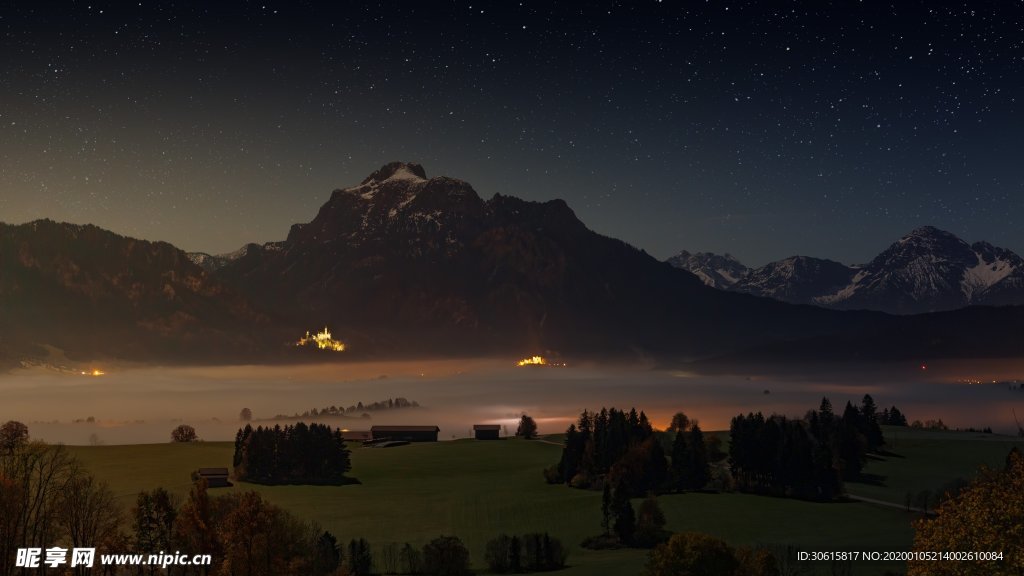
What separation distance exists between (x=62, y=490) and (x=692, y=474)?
111 meters

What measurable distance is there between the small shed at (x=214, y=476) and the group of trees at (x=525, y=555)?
274 ft

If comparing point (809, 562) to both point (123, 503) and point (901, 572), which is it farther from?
point (123, 503)

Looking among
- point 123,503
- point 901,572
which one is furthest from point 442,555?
point 123,503

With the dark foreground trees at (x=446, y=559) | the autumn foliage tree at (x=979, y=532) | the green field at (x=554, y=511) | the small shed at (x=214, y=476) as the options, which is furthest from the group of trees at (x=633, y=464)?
the autumn foliage tree at (x=979, y=532)

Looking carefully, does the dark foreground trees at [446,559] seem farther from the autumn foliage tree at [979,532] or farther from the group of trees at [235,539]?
the autumn foliage tree at [979,532]

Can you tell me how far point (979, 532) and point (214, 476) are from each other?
16304 cm

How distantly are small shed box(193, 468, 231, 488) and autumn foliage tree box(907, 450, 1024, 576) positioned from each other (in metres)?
157

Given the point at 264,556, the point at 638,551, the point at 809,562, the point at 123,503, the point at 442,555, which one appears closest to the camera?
the point at 264,556

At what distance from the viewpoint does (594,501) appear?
162625 mm

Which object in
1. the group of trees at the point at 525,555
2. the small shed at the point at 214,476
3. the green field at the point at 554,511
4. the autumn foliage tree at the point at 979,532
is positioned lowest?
the group of trees at the point at 525,555

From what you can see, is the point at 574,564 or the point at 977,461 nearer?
the point at 574,564

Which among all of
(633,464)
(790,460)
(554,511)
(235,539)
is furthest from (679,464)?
(235,539)

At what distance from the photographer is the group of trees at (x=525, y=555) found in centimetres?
11900

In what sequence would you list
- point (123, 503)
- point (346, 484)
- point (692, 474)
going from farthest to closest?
point (346, 484) → point (692, 474) → point (123, 503)
